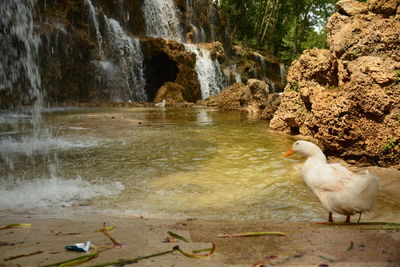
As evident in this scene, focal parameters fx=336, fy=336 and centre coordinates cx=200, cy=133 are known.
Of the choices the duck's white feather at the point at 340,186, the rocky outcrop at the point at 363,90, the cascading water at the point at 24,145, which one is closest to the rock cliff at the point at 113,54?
the cascading water at the point at 24,145

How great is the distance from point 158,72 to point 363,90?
841 inches

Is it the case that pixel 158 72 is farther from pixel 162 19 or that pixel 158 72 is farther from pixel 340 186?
pixel 340 186

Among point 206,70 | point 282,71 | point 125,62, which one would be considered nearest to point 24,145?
point 125,62

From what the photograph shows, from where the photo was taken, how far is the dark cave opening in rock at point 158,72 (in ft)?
82.0

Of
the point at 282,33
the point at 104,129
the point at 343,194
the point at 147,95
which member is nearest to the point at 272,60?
the point at 282,33

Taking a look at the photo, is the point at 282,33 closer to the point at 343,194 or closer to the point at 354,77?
the point at 354,77

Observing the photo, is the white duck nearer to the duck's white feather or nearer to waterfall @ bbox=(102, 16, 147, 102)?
the duck's white feather

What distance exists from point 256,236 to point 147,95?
2317cm

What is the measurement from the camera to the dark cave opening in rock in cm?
2500

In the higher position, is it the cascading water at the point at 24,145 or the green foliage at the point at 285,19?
the green foliage at the point at 285,19

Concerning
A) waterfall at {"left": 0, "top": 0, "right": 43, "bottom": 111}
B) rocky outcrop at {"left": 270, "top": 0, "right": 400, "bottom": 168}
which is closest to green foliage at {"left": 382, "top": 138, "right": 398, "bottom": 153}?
rocky outcrop at {"left": 270, "top": 0, "right": 400, "bottom": 168}

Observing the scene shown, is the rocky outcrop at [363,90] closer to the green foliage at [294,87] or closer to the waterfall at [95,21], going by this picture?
the green foliage at [294,87]

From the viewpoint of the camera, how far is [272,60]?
36375 mm

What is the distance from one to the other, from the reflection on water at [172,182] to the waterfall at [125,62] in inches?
590
